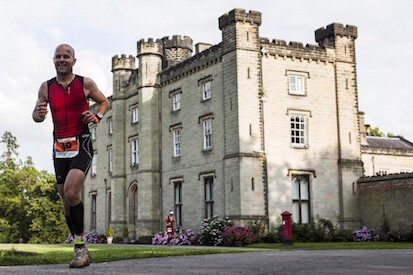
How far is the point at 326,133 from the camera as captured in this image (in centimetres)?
2917

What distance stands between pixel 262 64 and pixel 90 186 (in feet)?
63.3

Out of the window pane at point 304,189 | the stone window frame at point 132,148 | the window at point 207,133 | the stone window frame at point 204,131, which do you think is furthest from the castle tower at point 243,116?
the stone window frame at point 132,148

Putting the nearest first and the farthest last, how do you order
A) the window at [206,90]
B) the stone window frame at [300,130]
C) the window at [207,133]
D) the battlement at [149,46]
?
the stone window frame at [300,130] < the window at [207,133] < the window at [206,90] < the battlement at [149,46]

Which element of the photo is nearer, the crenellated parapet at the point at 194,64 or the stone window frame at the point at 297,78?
the stone window frame at the point at 297,78

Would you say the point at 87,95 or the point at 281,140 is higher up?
the point at 281,140

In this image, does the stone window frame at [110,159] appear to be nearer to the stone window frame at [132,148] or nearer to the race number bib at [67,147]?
the stone window frame at [132,148]

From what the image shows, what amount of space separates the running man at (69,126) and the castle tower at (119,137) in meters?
29.5

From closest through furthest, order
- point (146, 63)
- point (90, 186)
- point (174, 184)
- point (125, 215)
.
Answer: point (174, 184)
point (146, 63)
point (125, 215)
point (90, 186)

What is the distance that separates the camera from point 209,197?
1153 inches

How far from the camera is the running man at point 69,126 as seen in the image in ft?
24.1

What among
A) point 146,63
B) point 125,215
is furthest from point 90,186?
point 146,63

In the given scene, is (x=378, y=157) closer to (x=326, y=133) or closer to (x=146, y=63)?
(x=326, y=133)

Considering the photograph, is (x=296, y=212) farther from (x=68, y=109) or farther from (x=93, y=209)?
(x=68, y=109)

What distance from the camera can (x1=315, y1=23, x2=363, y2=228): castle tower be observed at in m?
28.9
